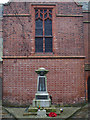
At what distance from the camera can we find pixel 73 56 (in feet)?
41.0

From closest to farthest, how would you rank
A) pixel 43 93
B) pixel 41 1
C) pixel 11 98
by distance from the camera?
pixel 43 93, pixel 11 98, pixel 41 1

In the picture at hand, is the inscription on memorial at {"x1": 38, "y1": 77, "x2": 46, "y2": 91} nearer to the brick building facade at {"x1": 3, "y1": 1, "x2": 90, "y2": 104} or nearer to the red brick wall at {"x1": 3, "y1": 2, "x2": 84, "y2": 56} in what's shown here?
the brick building facade at {"x1": 3, "y1": 1, "x2": 90, "y2": 104}

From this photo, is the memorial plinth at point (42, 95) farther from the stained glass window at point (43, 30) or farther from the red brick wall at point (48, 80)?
the stained glass window at point (43, 30)

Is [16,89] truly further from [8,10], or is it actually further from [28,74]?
[8,10]

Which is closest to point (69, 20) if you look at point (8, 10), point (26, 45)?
point (26, 45)

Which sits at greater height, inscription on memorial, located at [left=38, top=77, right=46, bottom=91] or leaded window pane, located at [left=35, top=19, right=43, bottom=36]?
leaded window pane, located at [left=35, top=19, right=43, bottom=36]

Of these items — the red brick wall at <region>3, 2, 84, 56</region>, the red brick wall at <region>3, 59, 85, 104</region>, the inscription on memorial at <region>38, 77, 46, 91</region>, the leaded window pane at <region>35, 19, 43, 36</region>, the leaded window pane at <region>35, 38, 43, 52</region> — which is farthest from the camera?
the leaded window pane at <region>35, 19, 43, 36</region>

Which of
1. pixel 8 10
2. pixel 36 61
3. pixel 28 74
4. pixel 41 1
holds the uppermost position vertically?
pixel 41 1

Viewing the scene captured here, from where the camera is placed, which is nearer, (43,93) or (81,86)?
(43,93)

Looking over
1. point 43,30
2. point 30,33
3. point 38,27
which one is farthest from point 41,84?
point 38,27

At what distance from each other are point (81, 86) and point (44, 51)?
3883 millimetres

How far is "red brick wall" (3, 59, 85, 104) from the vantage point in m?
12.3

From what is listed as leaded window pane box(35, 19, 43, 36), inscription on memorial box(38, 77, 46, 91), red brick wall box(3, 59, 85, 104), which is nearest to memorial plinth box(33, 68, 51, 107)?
inscription on memorial box(38, 77, 46, 91)

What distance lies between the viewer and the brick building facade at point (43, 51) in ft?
40.4
